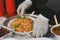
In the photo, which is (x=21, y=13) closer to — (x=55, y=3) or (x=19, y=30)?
(x=19, y=30)

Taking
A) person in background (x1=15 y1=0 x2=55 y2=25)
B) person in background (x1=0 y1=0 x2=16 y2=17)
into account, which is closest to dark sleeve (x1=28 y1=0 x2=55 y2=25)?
person in background (x1=15 y1=0 x2=55 y2=25)

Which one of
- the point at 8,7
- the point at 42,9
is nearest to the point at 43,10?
the point at 42,9

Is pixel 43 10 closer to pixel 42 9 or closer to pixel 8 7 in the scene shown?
pixel 42 9

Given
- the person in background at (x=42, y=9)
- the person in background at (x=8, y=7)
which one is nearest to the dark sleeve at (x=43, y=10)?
the person in background at (x=42, y=9)

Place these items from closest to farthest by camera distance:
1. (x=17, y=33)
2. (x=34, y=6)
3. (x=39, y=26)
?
(x=39, y=26)
(x=17, y=33)
(x=34, y=6)

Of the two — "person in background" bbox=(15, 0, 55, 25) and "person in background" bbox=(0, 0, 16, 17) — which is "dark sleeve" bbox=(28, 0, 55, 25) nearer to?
"person in background" bbox=(15, 0, 55, 25)

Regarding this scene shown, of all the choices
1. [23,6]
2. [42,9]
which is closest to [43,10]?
[42,9]

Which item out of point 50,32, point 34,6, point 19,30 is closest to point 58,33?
point 50,32

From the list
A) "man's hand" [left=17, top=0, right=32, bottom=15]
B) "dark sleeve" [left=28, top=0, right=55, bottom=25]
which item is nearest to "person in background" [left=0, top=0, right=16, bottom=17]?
"man's hand" [left=17, top=0, right=32, bottom=15]

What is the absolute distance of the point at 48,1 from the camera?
4.67ft

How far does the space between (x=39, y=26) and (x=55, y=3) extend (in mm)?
352

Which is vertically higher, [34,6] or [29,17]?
[34,6]

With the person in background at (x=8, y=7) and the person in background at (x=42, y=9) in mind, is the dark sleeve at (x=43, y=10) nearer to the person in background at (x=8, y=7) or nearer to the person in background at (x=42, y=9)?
the person in background at (x=42, y=9)

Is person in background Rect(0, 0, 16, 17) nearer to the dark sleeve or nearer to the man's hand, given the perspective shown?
the man's hand
